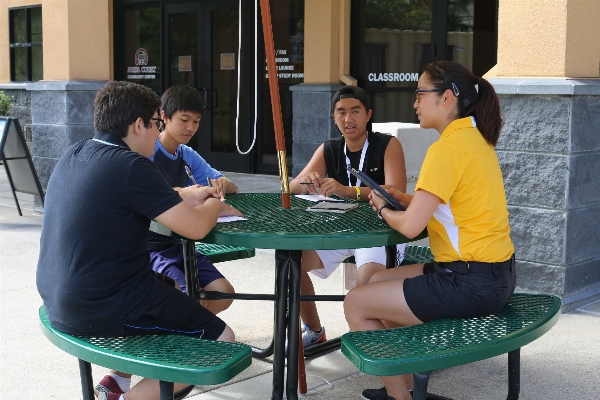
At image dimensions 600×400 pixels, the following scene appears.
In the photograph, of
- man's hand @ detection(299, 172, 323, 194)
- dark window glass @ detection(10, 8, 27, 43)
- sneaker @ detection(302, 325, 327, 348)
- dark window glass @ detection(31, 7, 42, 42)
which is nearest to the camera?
man's hand @ detection(299, 172, 323, 194)

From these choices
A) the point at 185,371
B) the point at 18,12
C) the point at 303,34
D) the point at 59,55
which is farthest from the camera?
the point at 18,12

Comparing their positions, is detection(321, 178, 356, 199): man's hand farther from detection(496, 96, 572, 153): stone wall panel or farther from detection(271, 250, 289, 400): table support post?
detection(496, 96, 572, 153): stone wall panel

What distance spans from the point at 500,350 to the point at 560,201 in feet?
7.70

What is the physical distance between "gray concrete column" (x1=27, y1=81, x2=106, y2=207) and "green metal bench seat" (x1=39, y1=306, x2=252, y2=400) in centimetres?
543

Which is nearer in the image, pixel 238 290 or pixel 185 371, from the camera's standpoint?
pixel 185 371

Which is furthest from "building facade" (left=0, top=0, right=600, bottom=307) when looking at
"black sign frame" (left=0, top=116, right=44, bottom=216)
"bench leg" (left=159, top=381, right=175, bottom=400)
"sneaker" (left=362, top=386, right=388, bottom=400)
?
"bench leg" (left=159, top=381, right=175, bottom=400)

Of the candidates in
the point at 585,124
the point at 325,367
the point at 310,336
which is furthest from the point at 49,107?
the point at 585,124

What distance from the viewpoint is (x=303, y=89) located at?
362 inches

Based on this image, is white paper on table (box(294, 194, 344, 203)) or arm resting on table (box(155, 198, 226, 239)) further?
white paper on table (box(294, 194, 344, 203))

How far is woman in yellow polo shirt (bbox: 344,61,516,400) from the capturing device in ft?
9.77

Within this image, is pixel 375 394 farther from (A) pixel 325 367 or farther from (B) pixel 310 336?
(B) pixel 310 336

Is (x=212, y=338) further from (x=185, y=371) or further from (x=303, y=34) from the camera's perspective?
(x=303, y=34)

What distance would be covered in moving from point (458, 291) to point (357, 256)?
3.12 feet

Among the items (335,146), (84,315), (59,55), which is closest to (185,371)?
(84,315)
